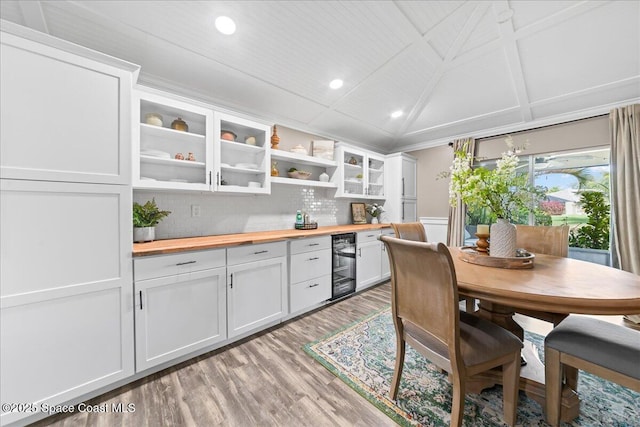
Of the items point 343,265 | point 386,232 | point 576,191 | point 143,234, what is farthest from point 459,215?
point 143,234

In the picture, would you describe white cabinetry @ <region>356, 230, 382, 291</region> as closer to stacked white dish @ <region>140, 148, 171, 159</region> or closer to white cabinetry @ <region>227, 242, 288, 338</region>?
white cabinetry @ <region>227, 242, 288, 338</region>

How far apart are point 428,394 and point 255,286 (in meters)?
1.56

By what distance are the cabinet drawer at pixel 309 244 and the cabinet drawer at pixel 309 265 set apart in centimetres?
5

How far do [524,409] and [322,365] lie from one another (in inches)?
50.0

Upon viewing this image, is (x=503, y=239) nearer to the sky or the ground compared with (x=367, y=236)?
nearer to the sky

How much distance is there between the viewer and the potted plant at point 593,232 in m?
3.08

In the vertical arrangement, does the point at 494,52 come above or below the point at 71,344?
above

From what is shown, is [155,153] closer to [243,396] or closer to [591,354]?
[243,396]

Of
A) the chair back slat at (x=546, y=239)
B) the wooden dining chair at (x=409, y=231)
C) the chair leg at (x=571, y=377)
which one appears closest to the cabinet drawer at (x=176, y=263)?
the wooden dining chair at (x=409, y=231)

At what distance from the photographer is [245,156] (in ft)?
9.32

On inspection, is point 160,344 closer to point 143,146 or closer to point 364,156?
point 143,146

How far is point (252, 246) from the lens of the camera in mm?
2223

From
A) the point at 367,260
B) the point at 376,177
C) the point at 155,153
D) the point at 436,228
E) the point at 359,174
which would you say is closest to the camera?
the point at 155,153

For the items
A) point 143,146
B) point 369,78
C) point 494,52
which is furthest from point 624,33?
point 143,146
